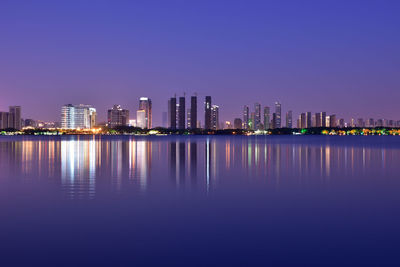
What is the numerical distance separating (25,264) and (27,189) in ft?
40.2

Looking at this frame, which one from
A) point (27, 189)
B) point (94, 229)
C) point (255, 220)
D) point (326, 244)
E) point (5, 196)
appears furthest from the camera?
point (27, 189)

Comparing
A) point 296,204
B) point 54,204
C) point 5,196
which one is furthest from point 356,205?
point 5,196

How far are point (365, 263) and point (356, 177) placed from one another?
60.7 ft

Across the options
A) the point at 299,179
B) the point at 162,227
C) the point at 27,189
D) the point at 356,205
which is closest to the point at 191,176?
the point at 299,179

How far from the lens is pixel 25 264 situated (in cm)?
920

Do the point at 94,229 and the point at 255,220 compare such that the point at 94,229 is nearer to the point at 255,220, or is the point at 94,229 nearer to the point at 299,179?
the point at 255,220

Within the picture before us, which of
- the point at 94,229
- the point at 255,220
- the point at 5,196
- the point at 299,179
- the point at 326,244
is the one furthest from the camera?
the point at 299,179

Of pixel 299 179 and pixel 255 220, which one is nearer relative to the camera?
pixel 255 220

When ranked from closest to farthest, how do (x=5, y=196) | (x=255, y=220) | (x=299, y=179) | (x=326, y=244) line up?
(x=326, y=244), (x=255, y=220), (x=5, y=196), (x=299, y=179)

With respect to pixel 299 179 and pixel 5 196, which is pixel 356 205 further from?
pixel 5 196

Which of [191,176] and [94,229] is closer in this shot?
[94,229]

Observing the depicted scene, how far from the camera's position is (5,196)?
59.5 ft

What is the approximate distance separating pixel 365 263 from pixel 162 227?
603cm

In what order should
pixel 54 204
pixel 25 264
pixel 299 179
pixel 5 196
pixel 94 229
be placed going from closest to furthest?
pixel 25 264, pixel 94 229, pixel 54 204, pixel 5 196, pixel 299 179
